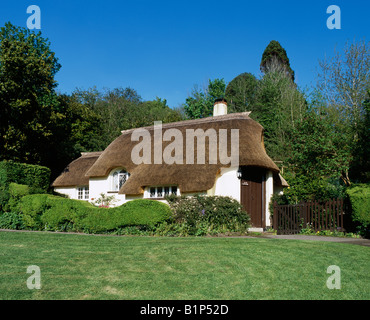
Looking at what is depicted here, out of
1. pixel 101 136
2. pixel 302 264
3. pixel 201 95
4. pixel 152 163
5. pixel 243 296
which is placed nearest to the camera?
pixel 243 296

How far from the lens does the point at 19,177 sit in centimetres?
1834

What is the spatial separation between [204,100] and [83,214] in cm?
2843

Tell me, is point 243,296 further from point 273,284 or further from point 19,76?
point 19,76

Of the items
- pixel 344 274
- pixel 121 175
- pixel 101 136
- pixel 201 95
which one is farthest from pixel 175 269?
pixel 201 95

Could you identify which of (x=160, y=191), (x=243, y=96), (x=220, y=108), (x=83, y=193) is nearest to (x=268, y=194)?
(x=160, y=191)

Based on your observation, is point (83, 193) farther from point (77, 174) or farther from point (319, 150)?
point (319, 150)

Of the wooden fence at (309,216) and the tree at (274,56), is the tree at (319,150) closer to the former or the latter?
the wooden fence at (309,216)

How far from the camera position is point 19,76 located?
20.1 metres

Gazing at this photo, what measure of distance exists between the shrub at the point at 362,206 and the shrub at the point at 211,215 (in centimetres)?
420

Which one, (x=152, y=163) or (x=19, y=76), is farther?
(x=19, y=76)

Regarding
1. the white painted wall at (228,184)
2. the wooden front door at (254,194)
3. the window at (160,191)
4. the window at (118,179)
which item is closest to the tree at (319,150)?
the wooden front door at (254,194)

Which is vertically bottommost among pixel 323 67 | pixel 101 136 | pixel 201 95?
pixel 101 136

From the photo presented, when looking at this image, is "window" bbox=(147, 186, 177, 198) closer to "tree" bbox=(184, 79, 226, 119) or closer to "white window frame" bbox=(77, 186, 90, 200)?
"white window frame" bbox=(77, 186, 90, 200)
